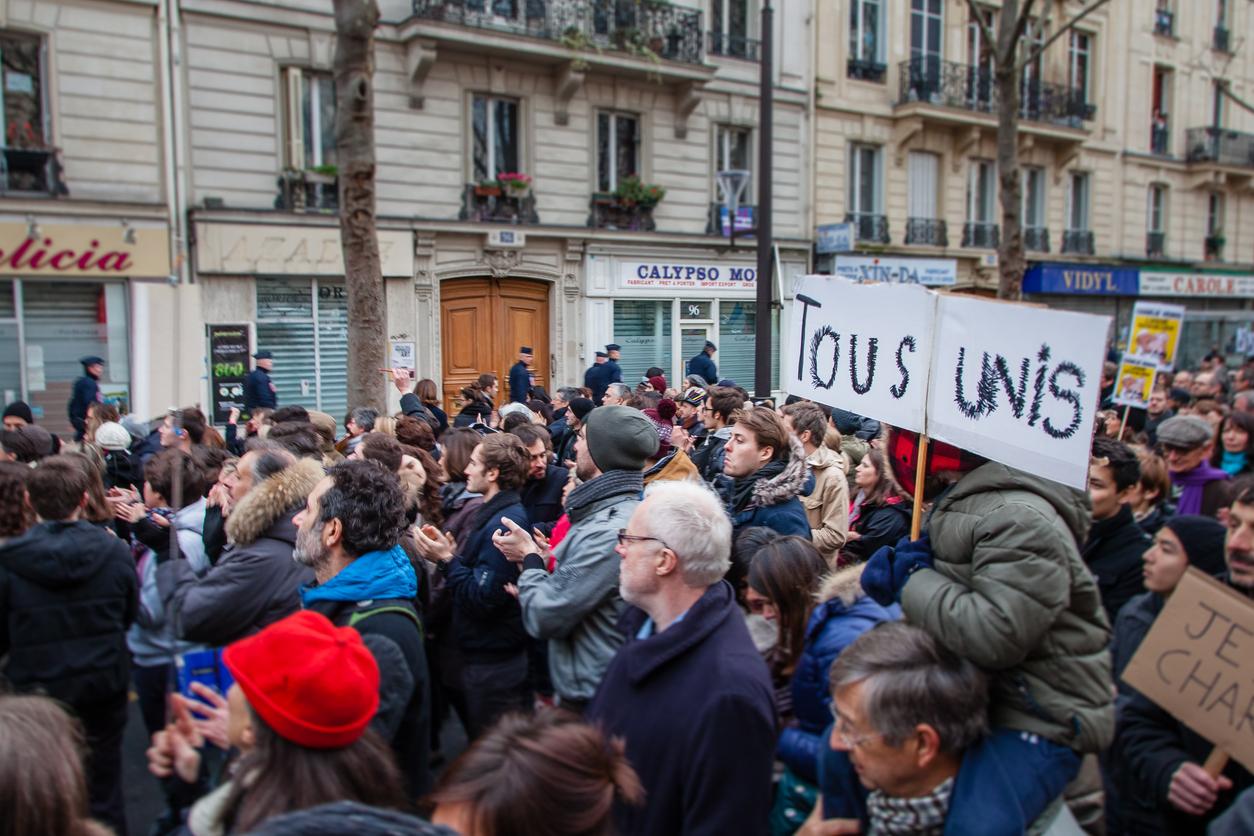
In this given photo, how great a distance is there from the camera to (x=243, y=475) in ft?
14.0

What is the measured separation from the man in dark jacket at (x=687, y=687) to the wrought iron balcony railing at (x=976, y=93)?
837 inches

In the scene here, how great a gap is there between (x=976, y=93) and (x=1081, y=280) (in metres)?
5.83

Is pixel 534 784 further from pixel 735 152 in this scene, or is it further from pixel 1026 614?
pixel 735 152

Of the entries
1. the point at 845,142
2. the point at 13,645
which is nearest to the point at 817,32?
the point at 845,142

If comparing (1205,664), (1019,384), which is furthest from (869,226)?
(1205,664)

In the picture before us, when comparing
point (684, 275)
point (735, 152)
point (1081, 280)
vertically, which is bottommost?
point (684, 275)

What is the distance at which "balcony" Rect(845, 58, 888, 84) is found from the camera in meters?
21.4

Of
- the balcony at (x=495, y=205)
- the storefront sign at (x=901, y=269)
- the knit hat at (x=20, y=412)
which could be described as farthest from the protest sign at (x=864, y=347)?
the storefront sign at (x=901, y=269)

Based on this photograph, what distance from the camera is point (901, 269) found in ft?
71.3

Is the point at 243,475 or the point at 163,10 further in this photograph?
the point at 163,10

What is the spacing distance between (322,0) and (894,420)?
599 inches

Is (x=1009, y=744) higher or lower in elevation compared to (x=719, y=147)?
lower

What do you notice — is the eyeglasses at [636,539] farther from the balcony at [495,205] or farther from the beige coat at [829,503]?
the balcony at [495,205]

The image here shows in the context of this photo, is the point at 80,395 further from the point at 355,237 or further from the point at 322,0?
the point at 322,0
